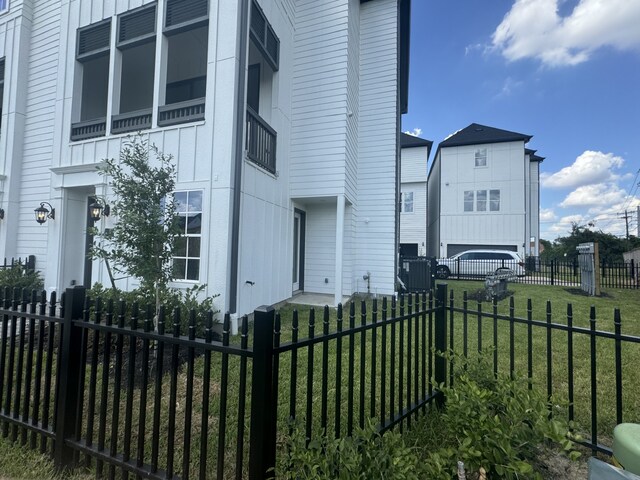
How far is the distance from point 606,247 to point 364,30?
3359cm

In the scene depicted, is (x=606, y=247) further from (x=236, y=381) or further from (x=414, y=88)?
(x=236, y=381)

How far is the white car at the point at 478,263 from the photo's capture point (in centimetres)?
1706

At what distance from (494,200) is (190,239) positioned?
21532 mm

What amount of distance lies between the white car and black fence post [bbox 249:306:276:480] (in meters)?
16.7

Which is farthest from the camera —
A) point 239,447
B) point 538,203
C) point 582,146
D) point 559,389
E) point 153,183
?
point 538,203

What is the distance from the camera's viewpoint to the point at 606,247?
3048 centimetres

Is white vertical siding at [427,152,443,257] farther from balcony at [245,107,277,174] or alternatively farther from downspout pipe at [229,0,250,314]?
downspout pipe at [229,0,250,314]

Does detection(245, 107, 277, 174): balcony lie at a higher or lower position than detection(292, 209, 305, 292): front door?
higher

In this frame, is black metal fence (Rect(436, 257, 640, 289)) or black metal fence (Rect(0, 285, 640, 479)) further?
black metal fence (Rect(436, 257, 640, 289))

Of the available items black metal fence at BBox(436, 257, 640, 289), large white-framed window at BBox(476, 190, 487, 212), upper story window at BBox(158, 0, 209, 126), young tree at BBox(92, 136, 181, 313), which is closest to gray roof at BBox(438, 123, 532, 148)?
large white-framed window at BBox(476, 190, 487, 212)

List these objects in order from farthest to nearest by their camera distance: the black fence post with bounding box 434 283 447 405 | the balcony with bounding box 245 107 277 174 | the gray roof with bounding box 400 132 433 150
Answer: the gray roof with bounding box 400 132 433 150 < the balcony with bounding box 245 107 277 174 < the black fence post with bounding box 434 283 447 405

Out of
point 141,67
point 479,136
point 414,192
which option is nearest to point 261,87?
point 141,67

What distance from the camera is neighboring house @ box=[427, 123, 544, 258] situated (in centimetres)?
2125

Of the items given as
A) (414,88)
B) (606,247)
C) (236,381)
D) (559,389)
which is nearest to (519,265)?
(414,88)
